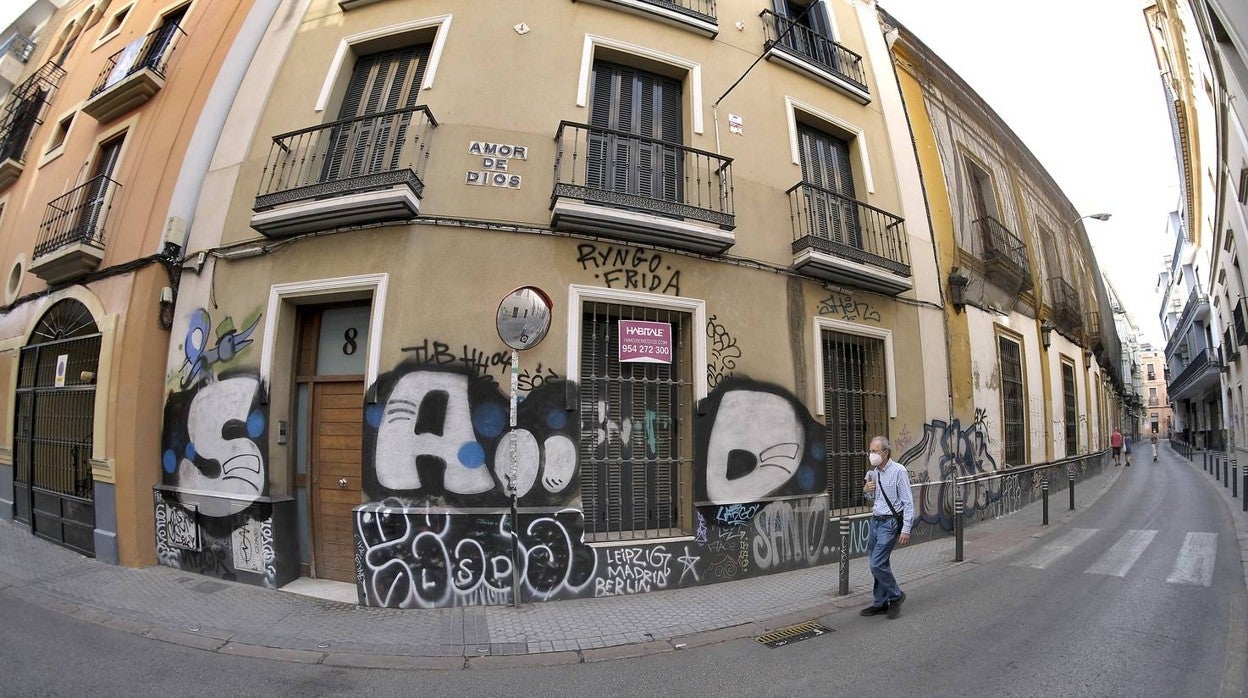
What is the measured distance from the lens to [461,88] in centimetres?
651

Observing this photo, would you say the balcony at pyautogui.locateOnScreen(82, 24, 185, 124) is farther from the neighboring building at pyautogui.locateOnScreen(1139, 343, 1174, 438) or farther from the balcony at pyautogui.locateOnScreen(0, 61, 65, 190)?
the neighboring building at pyautogui.locateOnScreen(1139, 343, 1174, 438)

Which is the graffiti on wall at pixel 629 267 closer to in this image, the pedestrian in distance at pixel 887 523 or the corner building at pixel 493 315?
the corner building at pixel 493 315

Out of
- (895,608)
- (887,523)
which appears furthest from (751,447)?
(895,608)

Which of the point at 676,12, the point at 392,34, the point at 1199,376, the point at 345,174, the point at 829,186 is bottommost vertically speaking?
the point at 1199,376

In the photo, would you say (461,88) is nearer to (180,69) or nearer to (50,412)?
(180,69)

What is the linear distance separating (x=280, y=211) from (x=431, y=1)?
3480 mm

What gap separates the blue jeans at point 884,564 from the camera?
5.07 meters

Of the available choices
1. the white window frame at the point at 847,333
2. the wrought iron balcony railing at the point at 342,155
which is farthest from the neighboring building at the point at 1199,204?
the wrought iron balcony railing at the point at 342,155

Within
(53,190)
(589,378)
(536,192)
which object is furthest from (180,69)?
(589,378)

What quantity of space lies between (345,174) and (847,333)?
7.41 m

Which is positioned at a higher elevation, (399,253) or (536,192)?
(536,192)

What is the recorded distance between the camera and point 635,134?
6762 millimetres

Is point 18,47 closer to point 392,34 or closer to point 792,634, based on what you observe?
point 392,34

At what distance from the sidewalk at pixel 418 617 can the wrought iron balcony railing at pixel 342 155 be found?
4.47 m
